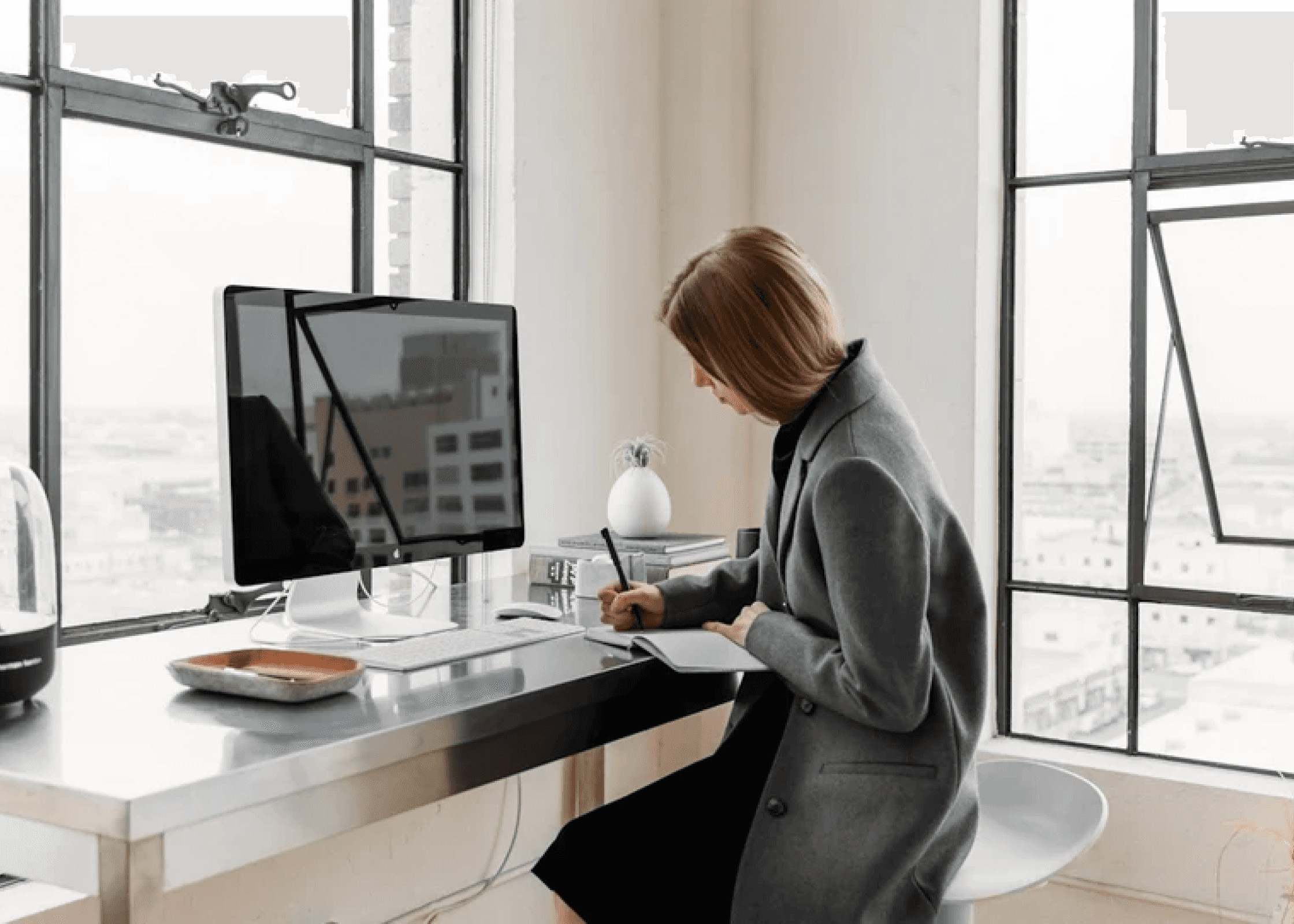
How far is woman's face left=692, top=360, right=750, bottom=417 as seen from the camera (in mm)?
1814

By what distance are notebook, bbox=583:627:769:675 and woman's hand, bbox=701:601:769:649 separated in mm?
12

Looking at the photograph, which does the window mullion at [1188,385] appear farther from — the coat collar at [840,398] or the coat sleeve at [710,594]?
the coat collar at [840,398]

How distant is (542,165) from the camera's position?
3.09m

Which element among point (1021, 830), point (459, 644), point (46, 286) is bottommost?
point (1021, 830)

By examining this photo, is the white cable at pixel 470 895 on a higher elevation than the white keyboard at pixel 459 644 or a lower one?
lower

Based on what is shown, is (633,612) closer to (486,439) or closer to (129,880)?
(486,439)

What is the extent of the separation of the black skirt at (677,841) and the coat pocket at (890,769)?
155mm

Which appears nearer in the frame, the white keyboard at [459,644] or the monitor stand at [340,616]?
the white keyboard at [459,644]

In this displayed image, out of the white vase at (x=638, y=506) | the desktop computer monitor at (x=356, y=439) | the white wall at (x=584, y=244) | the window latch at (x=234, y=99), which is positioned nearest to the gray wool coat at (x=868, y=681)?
the desktop computer monitor at (x=356, y=439)

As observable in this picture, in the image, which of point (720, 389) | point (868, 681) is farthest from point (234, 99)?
point (868, 681)

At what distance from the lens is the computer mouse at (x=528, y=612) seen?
2.27 metres

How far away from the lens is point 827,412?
5.66 feet

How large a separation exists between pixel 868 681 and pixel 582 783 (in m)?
1.52

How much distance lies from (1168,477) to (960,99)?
0.99 meters
